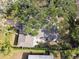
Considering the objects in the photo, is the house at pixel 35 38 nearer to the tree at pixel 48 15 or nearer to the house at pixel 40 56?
the tree at pixel 48 15

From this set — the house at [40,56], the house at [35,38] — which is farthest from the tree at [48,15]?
the house at [40,56]

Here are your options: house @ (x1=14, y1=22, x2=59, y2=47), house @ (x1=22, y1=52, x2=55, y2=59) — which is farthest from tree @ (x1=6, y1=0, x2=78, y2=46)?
house @ (x1=22, y1=52, x2=55, y2=59)

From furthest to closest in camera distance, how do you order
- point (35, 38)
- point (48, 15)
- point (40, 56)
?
1. point (48, 15)
2. point (35, 38)
3. point (40, 56)

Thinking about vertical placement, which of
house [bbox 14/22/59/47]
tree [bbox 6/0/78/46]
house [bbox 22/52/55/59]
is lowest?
house [bbox 22/52/55/59]

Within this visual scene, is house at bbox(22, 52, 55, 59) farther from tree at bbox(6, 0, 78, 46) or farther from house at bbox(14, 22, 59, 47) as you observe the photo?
tree at bbox(6, 0, 78, 46)

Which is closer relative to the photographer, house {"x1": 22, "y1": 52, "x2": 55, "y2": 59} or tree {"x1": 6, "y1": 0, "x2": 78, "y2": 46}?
house {"x1": 22, "y1": 52, "x2": 55, "y2": 59}

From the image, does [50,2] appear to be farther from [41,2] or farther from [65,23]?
[65,23]

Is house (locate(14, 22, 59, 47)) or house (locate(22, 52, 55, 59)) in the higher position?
house (locate(14, 22, 59, 47))

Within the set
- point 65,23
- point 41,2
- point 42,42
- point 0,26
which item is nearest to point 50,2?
point 41,2

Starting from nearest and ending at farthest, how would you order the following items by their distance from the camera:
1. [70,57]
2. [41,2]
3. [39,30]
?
[70,57] < [39,30] < [41,2]

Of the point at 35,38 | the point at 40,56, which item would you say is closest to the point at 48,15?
the point at 35,38

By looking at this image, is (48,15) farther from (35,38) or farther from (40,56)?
(40,56)
